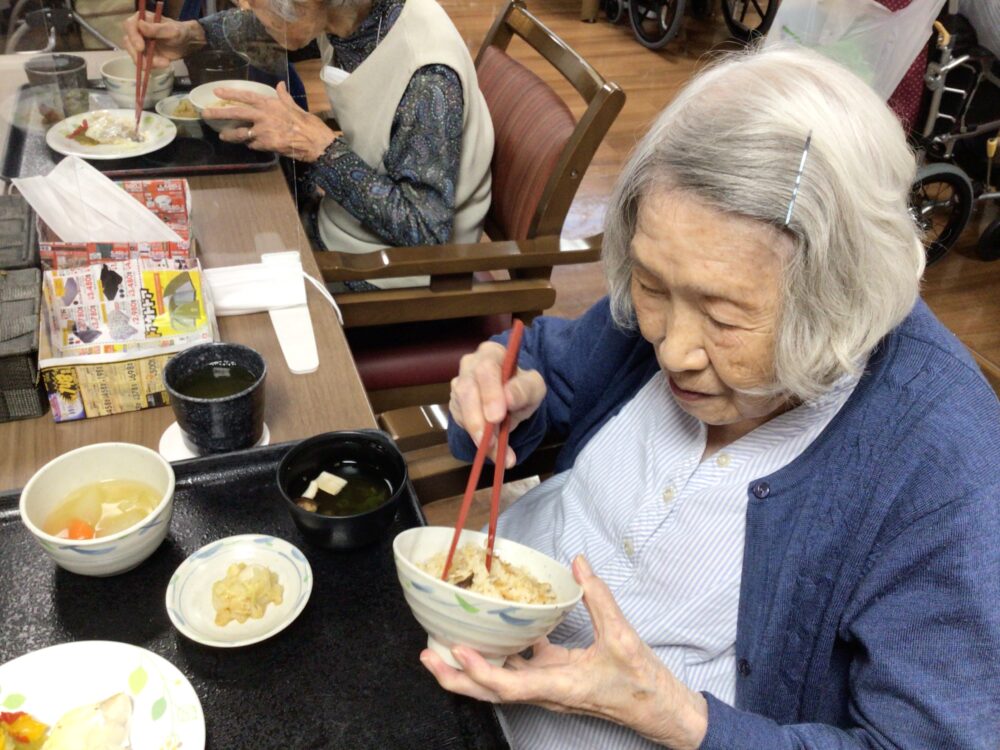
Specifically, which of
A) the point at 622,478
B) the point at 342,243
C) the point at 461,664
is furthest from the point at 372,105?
the point at 461,664

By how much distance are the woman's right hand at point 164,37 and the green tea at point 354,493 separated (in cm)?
132

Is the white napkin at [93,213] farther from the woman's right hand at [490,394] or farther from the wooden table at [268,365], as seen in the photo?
the woman's right hand at [490,394]

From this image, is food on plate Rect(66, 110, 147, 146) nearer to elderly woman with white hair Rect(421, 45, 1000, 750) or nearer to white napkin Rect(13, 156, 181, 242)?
white napkin Rect(13, 156, 181, 242)

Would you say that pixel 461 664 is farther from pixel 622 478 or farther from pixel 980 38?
pixel 980 38

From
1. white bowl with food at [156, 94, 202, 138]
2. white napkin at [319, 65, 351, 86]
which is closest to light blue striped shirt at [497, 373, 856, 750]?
white napkin at [319, 65, 351, 86]

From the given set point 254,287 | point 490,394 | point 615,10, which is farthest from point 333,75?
point 615,10

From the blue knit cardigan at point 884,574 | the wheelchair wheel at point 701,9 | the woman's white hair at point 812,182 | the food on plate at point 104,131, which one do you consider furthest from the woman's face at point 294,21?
the wheelchair wheel at point 701,9

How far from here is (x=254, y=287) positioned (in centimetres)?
139

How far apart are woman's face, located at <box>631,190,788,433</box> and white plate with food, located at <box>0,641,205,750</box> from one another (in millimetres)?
617

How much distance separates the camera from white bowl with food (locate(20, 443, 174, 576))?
2.86 feet

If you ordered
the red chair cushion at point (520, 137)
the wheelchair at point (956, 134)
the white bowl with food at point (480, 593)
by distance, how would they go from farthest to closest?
the wheelchair at point (956, 134) < the red chair cushion at point (520, 137) < the white bowl with food at point (480, 593)

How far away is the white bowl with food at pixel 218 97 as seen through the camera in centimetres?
183

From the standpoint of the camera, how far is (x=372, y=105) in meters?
1.80

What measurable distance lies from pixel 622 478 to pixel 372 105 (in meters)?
1.08
